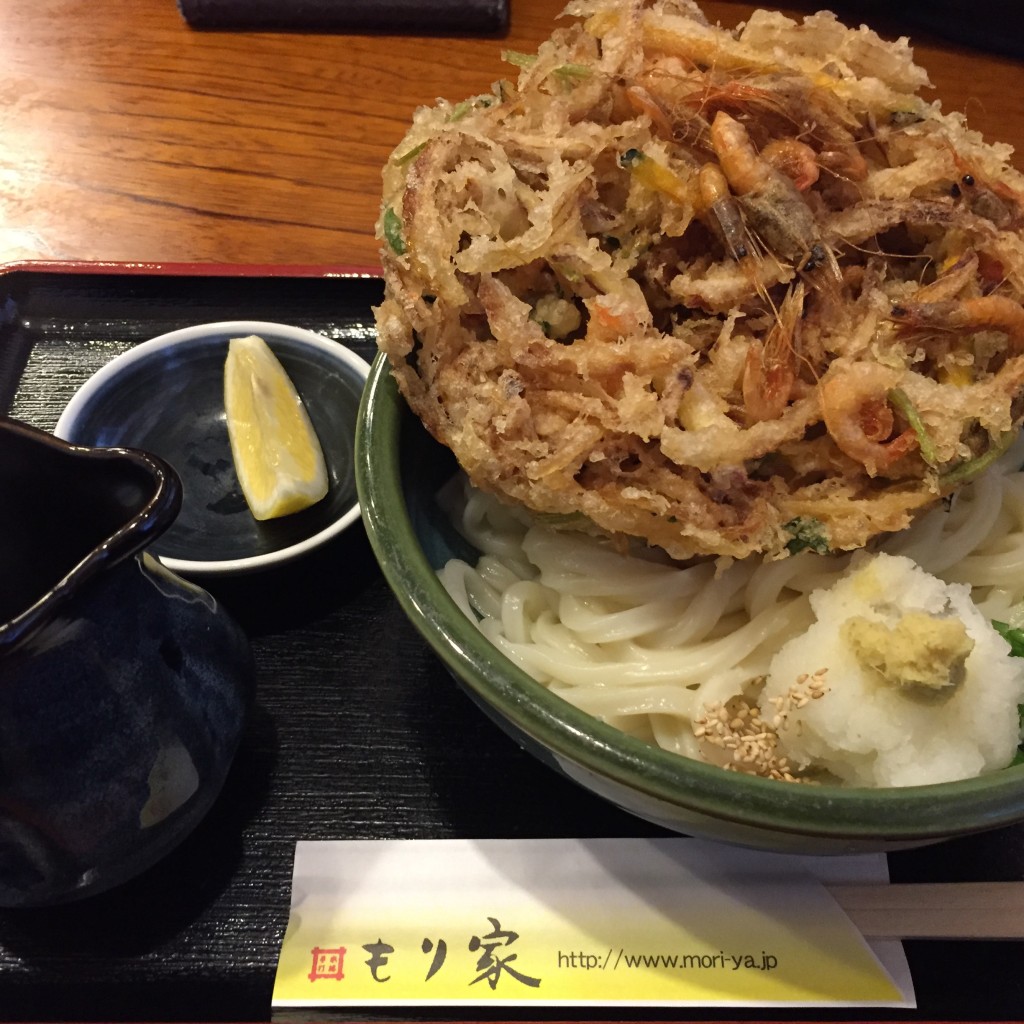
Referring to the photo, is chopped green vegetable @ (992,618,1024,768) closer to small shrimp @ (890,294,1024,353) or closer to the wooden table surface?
small shrimp @ (890,294,1024,353)

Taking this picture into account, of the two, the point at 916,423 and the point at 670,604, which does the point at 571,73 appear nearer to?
the point at 916,423

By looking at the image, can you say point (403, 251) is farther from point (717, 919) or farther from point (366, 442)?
point (717, 919)

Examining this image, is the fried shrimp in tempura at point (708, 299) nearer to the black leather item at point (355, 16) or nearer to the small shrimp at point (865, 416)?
the small shrimp at point (865, 416)

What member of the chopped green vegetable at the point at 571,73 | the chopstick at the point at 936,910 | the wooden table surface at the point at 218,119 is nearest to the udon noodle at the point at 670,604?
the chopstick at the point at 936,910

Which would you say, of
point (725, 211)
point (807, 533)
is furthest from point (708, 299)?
point (807, 533)

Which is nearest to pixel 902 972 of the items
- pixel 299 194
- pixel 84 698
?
pixel 84 698

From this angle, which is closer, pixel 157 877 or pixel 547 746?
pixel 547 746
